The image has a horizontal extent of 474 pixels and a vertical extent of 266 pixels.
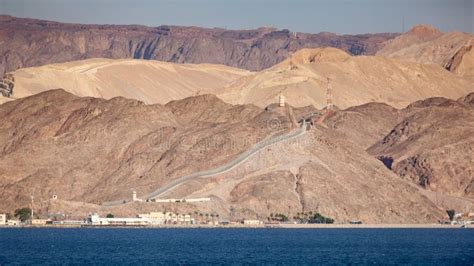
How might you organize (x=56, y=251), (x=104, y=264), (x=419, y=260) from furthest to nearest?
(x=56, y=251)
(x=419, y=260)
(x=104, y=264)

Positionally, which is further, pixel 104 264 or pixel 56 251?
pixel 56 251

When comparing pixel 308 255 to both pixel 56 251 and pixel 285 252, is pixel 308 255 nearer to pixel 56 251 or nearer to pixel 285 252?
pixel 285 252

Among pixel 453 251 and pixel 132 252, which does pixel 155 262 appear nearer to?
pixel 132 252

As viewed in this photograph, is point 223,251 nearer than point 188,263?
No

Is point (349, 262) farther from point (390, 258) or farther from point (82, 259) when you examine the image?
point (82, 259)

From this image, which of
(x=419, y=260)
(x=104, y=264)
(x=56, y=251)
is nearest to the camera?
(x=104, y=264)

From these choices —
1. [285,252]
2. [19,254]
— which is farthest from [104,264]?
[285,252]

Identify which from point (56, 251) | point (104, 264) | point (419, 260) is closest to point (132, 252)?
point (56, 251)
